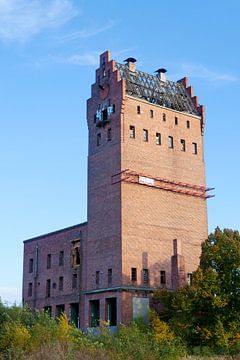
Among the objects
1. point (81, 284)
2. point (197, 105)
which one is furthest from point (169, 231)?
point (197, 105)

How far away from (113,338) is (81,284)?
28686 mm

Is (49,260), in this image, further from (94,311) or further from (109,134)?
(109,134)

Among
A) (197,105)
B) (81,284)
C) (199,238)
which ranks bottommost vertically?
(81,284)

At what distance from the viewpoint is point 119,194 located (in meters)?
56.5

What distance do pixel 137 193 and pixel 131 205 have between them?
4.95ft

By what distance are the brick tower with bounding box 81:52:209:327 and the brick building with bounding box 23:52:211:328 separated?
0.31 feet

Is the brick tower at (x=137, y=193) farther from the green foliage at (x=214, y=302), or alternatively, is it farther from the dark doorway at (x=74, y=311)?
the green foliage at (x=214, y=302)

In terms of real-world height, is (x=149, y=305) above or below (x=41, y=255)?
below

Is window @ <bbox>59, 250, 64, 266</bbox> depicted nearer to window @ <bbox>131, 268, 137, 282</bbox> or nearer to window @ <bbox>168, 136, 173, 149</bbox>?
window @ <bbox>131, 268, 137, 282</bbox>

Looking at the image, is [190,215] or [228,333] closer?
[228,333]

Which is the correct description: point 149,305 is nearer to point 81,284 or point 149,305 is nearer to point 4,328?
point 81,284

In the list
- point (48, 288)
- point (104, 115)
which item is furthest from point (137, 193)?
point (48, 288)

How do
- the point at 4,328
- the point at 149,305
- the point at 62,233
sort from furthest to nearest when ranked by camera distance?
1. the point at 62,233
2. the point at 149,305
3. the point at 4,328

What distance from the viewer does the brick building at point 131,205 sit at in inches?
2192
